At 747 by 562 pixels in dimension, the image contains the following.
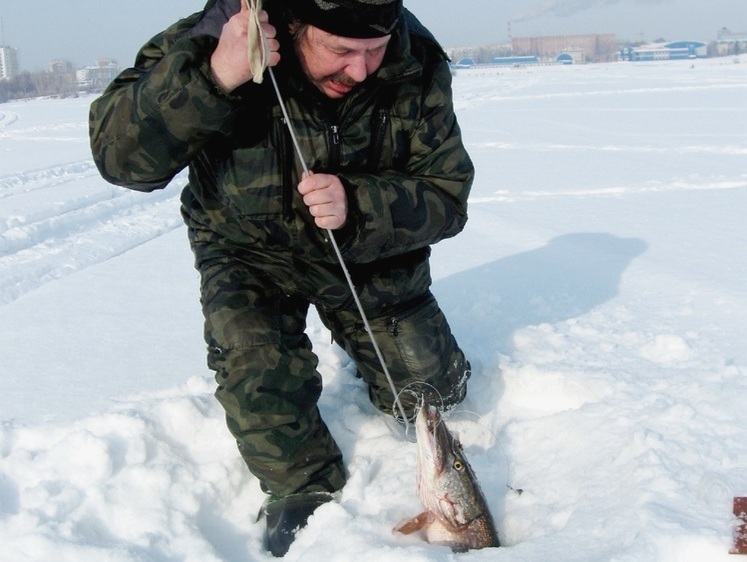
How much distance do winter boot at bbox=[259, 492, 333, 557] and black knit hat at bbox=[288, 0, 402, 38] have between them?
1416mm

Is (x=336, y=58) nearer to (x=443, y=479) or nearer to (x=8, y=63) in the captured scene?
(x=443, y=479)

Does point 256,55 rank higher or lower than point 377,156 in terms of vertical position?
higher

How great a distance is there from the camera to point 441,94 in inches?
109

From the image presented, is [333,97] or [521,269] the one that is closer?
[333,97]

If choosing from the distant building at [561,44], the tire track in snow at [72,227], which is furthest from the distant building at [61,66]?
the tire track in snow at [72,227]

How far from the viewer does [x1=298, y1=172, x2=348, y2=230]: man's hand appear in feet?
7.54

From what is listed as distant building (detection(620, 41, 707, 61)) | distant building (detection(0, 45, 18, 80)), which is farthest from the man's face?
distant building (detection(0, 45, 18, 80))

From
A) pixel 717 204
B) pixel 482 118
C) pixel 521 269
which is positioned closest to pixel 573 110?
pixel 482 118

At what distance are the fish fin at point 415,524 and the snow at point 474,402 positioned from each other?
0.08 ft

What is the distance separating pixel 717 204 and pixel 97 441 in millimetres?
5297

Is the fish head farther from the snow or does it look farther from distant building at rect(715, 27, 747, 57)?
distant building at rect(715, 27, 747, 57)

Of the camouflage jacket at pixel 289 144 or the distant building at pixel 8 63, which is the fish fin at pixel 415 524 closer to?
the camouflage jacket at pixel 289 144

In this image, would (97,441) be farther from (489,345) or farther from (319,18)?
(489,345)

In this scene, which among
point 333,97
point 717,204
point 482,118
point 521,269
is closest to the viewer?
point 333,97
